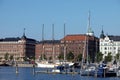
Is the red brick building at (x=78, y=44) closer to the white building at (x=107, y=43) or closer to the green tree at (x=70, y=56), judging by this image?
the white building at (x=107, y=43)

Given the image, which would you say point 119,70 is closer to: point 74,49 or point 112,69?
point 112,69

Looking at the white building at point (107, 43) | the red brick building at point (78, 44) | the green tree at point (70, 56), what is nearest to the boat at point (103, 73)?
the green tree at point (70, 56)

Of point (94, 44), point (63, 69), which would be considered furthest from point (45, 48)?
point (63, 69)

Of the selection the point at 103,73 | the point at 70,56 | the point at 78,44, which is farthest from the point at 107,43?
the point at 103,73

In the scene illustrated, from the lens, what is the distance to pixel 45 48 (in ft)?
636

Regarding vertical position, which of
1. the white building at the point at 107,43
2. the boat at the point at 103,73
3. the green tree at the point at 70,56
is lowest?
the boat at the point at 103,73

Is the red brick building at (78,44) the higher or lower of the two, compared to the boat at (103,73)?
higher

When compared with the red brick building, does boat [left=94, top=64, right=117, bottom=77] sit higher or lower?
lower

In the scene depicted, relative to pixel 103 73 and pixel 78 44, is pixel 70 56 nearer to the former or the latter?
pixel 78 44

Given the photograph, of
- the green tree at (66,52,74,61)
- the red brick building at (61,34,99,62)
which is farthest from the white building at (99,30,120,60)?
the green tree at (66,52,74,61)

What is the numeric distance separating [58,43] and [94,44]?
51.8 ft

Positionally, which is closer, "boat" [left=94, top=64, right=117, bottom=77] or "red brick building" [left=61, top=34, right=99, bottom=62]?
"boat" [left=94, top=64, right=117, bottom=77]

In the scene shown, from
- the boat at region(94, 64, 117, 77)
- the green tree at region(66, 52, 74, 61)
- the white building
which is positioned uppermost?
the white building

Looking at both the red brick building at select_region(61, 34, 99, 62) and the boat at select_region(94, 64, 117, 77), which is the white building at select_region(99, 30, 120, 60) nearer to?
the red brick building at select_region(61, 34, 99, 62)
